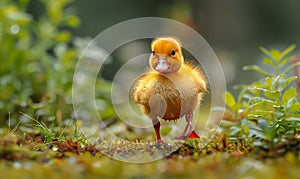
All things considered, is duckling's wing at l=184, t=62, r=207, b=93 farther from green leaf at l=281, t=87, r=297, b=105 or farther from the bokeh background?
the bokeh background

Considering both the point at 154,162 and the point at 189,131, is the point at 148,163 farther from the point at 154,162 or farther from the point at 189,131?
the point at 189,131

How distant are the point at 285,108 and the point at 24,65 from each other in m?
2.21

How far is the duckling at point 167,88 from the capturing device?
5.13 ft

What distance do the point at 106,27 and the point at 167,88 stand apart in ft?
13.7

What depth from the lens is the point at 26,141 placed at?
1665mm

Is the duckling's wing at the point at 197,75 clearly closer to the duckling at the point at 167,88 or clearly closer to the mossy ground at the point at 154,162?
the duckling at the point at 167,88

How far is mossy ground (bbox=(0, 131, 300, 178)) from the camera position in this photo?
3.59ft

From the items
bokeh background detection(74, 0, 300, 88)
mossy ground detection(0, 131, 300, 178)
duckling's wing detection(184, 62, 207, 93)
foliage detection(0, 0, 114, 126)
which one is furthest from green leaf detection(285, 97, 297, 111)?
bokeh background detection(74, 0, 300, 88)

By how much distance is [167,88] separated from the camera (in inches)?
61.4

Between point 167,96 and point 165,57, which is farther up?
point 165,57

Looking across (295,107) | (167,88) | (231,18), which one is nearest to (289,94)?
(295,107)

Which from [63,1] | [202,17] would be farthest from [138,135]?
[202,17]

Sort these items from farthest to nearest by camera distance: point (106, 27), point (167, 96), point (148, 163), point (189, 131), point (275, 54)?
1. point (106, 27)
2. point (275, 54)
3. point (189, 131)
4. point (167, 96)
5. point (148, 163)

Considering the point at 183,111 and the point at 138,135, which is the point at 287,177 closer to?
the point at 183,111
